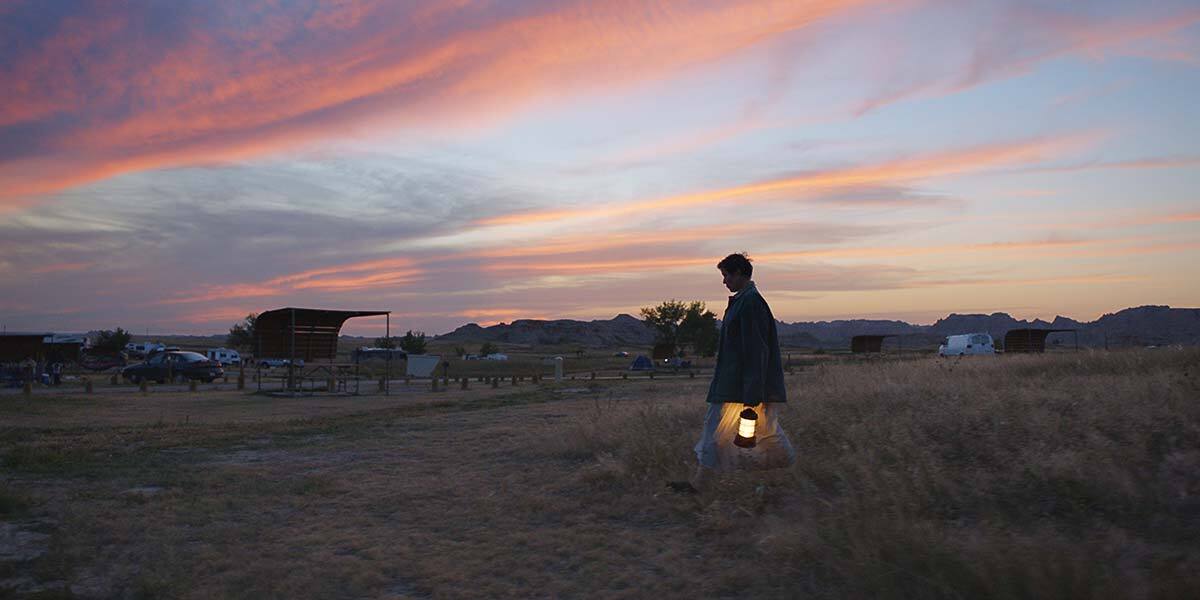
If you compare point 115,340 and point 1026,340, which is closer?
point 1026,340

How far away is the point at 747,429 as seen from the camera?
6.20 metres

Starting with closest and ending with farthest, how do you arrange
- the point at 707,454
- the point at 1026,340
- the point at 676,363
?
1. the point at 707,454
2. the point at 1026,340
3. the point at 676,363

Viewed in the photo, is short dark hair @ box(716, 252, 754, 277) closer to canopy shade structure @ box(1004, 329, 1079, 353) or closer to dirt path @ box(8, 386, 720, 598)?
dirt path @ box(8, 386, 720, 598)

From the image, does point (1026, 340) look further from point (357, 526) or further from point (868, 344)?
point (357, 526)

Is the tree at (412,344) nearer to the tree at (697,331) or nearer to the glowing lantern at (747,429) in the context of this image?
the tree at (697,331)

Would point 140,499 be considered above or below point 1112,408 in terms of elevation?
below

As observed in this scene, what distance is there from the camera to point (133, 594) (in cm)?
462

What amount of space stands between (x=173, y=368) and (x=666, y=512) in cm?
3443

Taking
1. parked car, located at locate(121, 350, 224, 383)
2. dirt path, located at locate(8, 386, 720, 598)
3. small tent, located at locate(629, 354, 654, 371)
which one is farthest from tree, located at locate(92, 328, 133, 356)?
dirt path, located at locate(8, 386, 720, 598)

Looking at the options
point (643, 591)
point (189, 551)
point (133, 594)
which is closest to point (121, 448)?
point (189, 551)

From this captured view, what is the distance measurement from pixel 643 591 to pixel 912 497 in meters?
2.28

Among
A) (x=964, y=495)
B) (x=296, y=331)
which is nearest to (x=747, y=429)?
(x=964, y=495)

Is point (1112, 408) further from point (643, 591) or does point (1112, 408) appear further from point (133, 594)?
point (133, 594)

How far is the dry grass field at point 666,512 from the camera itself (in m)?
4.43
